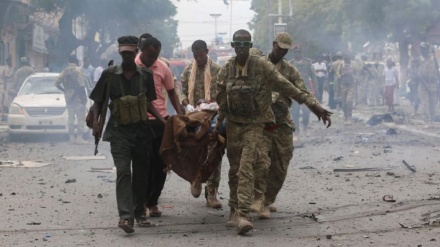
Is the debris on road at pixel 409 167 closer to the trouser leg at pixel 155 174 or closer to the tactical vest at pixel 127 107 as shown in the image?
the trouser leg at pixel 155 174

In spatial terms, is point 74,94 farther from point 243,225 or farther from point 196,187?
point 243,225

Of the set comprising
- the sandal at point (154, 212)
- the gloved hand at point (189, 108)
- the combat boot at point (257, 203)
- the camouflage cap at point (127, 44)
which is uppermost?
the camouflage cap at point (127, 44)

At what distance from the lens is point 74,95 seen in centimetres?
1858

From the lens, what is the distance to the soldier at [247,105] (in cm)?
806

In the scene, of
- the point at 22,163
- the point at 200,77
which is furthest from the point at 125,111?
the point at 22,163

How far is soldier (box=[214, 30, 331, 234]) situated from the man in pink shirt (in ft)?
2.46

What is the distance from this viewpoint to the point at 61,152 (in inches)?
672

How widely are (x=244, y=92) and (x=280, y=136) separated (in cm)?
94

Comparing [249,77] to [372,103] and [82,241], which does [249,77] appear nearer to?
[82,241]

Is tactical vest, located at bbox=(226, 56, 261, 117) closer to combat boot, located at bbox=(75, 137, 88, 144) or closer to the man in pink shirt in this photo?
the man in pink shirt

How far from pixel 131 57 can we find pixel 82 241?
159 cm

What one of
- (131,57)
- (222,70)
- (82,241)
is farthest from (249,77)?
(82,241)

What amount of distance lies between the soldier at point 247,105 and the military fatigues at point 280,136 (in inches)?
18.8

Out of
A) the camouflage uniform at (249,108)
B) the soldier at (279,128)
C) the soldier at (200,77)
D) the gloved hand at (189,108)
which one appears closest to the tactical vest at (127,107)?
the camouflage uniform at (249,108)
